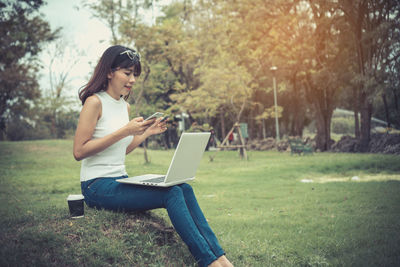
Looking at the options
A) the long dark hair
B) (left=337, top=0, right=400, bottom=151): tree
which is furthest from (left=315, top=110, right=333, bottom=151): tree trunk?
the long dark hair

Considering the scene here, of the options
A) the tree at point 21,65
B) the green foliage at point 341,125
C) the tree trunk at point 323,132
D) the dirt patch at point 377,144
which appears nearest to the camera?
the dirt patch at point 377,144

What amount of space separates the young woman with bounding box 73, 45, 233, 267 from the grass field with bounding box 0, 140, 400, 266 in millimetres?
368

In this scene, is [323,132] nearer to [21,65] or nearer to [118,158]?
[21,65]

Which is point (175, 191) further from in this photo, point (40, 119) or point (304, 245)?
point (40, 119)

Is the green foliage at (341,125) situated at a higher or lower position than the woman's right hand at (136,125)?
lower

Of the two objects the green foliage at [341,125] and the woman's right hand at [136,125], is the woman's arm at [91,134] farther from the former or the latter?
the green foliage at [341,125]

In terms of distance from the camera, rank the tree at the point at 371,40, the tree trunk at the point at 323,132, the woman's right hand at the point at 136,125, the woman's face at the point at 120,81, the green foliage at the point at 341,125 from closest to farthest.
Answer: the woman's right hand at the point at 136,125 → the woman's face at the point at 120,81 → the tree at the point at 371,40 → the tree trunk at the point at 323,132 → the green foliage at the point at 341,125

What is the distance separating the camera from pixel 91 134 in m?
3.16

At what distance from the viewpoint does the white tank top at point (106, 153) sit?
326 cm

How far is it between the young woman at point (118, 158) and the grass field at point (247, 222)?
0.37 metres

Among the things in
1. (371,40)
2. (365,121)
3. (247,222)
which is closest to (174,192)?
(247,222)

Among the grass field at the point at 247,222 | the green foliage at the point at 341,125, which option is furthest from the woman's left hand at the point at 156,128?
the green foliage at the point at 341,125

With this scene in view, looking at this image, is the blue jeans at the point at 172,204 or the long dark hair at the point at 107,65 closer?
the blue jeans at the point at 172,204

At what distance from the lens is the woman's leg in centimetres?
295
